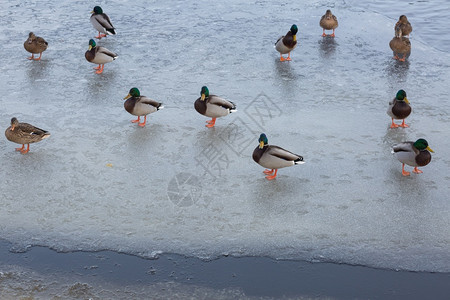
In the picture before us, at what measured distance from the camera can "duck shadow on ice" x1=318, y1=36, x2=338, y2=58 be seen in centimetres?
989

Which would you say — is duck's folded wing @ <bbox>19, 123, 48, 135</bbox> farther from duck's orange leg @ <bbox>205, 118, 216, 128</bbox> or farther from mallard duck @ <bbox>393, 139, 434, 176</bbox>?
mallard duck @ <bbox>393, 139, 434, 176</bbox>

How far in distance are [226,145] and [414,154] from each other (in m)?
2.09

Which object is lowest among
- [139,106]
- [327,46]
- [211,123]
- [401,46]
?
[327,46]

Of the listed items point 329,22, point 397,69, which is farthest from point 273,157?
point 329,22

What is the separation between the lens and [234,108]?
7617mm

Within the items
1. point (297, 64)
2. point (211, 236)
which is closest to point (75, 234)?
point (211, 236)

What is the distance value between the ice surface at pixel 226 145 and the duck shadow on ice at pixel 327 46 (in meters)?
0.03

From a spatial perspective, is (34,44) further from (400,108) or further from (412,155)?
(412,155)

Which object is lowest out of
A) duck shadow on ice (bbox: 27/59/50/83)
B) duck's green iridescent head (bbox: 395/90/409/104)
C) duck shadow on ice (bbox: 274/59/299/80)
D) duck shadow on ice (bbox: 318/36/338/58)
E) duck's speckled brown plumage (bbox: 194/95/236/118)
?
duck shadow on ice (bbox: 318/36/338/58)

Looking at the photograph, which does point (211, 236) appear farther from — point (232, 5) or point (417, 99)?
point (232, 5)

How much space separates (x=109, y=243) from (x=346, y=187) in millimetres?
2430

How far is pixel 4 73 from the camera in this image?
9102 millimetres

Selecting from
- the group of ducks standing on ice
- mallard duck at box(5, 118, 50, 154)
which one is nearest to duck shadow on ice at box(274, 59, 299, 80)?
the group of ducks standing on ice

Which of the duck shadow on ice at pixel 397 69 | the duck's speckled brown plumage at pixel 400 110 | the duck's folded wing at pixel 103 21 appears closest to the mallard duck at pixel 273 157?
the duck's speckled brown plumage at pixel 400 110
